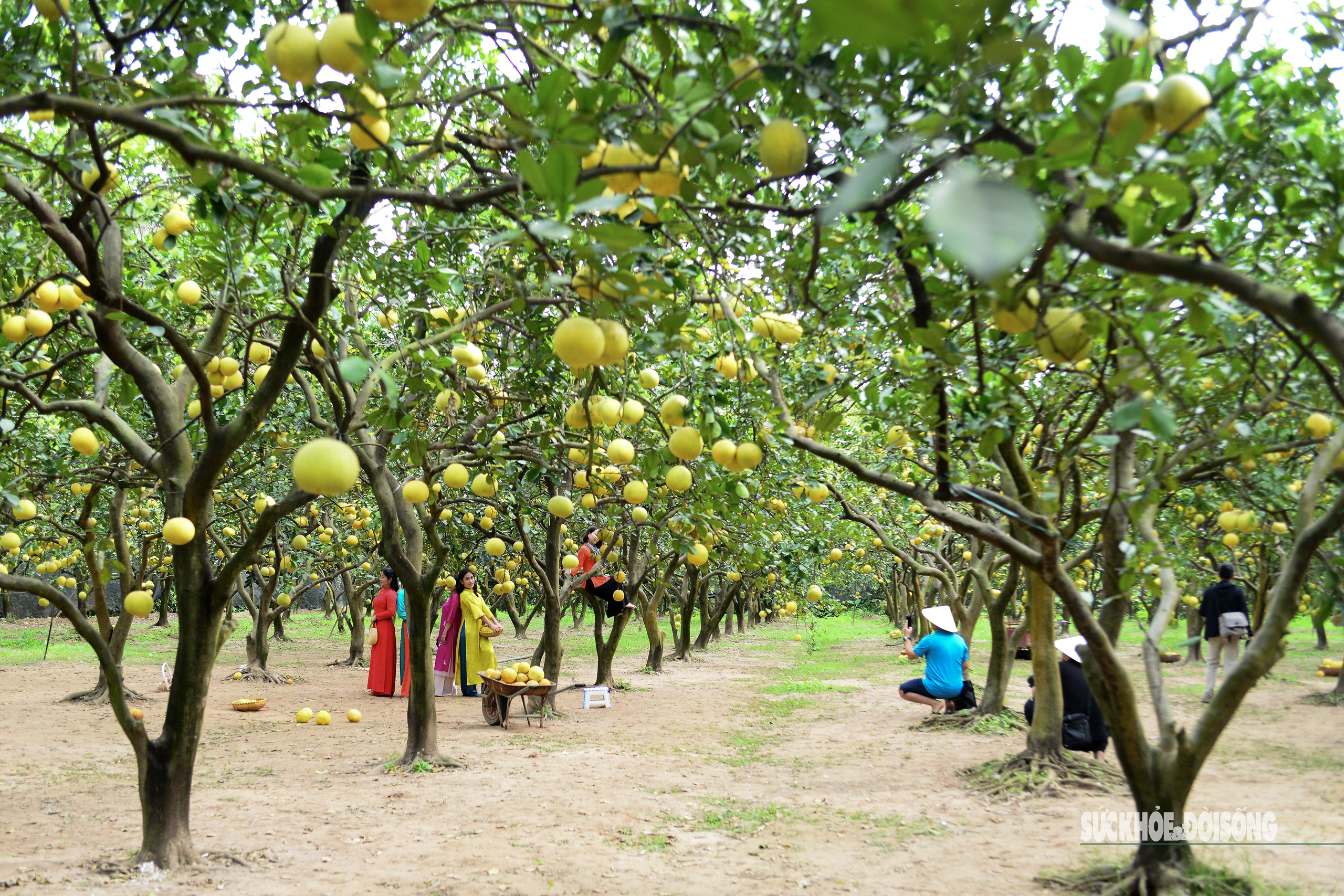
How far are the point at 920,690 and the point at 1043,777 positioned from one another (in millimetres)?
3252

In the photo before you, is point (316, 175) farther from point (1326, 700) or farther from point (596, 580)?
point (1326, 700)

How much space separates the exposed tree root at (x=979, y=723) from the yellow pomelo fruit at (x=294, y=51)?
336 inches

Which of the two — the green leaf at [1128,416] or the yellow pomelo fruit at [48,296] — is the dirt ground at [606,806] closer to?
the yellow pomelo fruit at [48,296]

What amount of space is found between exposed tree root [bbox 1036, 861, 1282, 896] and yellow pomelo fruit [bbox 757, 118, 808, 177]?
3.68 metres

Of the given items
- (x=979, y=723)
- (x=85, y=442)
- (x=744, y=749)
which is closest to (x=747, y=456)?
(x=85, y=442)

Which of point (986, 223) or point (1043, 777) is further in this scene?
point (1043, 777)

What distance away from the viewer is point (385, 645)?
11.4m

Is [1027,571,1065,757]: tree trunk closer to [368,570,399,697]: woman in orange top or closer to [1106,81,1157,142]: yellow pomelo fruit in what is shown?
[1106,81,1157,142]: yellow pomelo fruit

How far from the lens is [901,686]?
9.59m

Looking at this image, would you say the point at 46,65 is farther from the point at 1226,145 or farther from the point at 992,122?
the point at 1226,145

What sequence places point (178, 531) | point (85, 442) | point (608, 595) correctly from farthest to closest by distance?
point (608, 595) → point (85, 442) → point (178, 531)

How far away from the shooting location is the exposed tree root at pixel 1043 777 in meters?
6.02

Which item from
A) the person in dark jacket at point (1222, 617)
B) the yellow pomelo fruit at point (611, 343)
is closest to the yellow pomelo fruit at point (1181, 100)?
the yellow pomelo fruit at point (611, 343)

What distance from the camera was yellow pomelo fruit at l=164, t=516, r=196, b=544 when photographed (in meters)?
3.61
